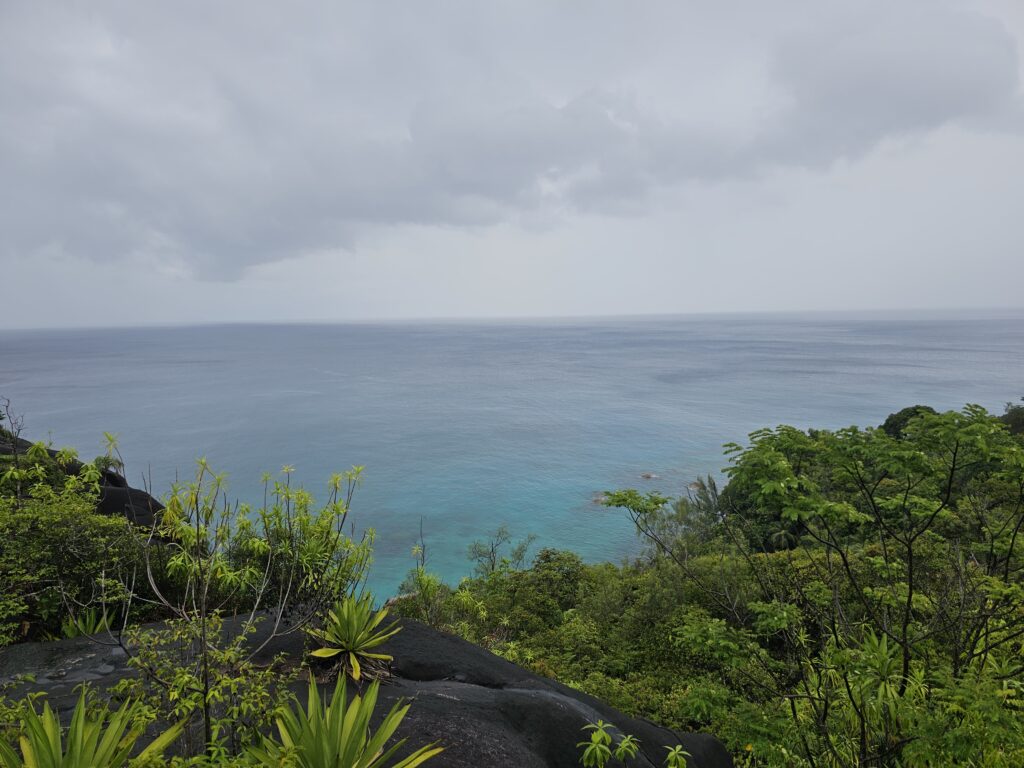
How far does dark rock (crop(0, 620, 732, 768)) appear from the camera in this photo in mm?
4844

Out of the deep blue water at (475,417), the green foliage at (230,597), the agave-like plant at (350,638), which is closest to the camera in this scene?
the green foliage at (230,597)

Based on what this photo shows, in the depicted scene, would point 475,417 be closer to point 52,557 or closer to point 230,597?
point 52,557

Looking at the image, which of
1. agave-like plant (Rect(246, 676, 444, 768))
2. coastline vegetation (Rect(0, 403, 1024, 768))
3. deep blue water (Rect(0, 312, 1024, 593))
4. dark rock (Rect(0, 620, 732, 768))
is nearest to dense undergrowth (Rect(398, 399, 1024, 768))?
coastline vegetation (Rect(0, 403, 1024, 768))

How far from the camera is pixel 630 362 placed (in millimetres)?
124438

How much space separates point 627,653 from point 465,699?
6.23 meters

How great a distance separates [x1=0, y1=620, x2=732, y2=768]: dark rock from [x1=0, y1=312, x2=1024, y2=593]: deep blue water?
2390cm

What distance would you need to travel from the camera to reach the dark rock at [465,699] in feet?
15.9

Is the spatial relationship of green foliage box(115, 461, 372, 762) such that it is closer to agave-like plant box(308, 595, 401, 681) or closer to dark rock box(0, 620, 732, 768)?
agave-like plant box(308, 595, 401, 681)

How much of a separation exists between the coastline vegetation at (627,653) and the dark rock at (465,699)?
0.30 metres

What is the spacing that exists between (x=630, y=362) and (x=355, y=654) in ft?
404

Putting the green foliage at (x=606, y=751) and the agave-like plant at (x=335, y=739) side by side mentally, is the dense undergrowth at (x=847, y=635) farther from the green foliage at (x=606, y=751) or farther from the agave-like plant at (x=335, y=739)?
the agave-like plant at (x=335, y=739)

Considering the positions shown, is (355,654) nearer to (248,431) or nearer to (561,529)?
(561,529)

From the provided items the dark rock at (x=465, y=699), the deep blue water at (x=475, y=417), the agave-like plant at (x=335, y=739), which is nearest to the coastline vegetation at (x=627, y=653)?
the agave-like plant at (x=335, y=739)

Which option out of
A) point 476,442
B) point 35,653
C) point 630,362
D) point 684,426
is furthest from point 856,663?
point 630,362
